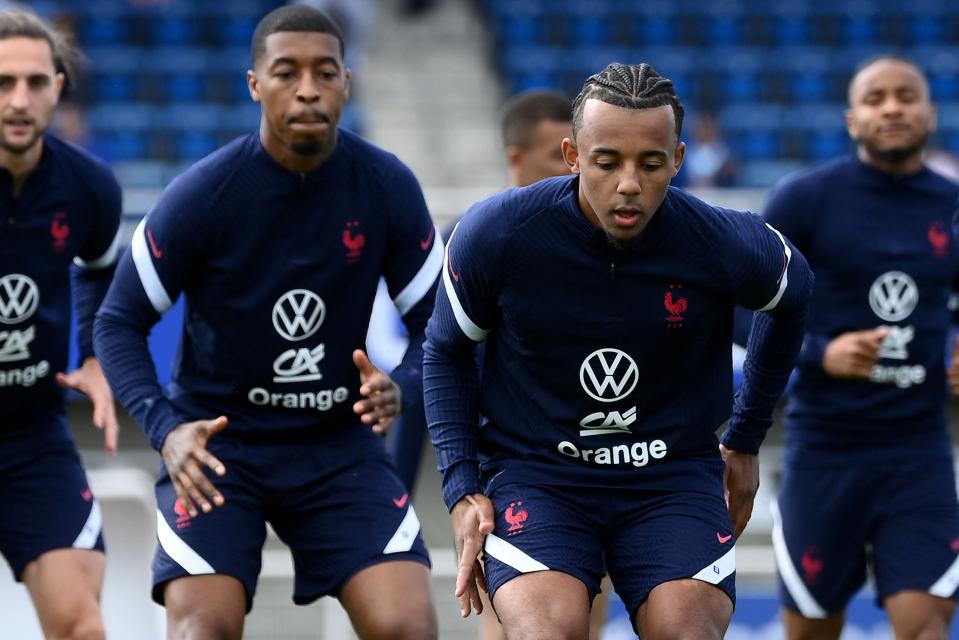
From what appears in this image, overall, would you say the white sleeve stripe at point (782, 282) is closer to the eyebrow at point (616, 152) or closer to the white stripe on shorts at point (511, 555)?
the eyebrow at point (616, 152)

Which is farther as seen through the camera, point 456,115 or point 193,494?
point 456,115

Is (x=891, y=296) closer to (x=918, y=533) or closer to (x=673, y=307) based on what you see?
(x=918, y=533)

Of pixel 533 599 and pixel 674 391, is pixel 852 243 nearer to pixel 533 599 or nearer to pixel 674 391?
pixel 674 391

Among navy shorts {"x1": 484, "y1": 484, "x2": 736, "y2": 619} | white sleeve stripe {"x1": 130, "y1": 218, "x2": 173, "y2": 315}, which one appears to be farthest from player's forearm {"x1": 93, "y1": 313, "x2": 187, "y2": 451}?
navy shorts {"x1": 484, "y1": 484, "x2": 736, "y2": 619}

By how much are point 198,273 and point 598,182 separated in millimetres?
1556

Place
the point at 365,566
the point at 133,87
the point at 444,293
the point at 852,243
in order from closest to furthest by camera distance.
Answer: the point at 444,293 → the point at 365,566 → the point at 852,243 → the point at 133,87

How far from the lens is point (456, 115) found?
1683 centimetres

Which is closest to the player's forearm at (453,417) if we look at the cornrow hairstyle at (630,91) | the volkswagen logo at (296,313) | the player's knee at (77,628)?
the volkswagen logo at (296,313)

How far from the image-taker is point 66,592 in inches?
213

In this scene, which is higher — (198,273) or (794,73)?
(198,273)

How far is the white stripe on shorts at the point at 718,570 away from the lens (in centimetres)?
423

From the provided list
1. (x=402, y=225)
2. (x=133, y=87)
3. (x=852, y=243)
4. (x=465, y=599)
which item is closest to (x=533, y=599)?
(x=465, y=599)

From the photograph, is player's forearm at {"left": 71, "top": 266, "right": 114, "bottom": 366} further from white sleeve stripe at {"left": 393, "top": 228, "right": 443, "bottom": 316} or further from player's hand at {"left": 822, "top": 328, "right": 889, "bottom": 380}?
player's hand at {"left": 822, "top": 328, "right": 889, "bottom": 380}

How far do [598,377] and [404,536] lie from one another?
1006mm
